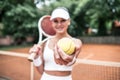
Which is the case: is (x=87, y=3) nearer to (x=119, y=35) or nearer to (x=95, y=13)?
(x=95, y=13)

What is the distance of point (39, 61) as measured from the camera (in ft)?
4.69

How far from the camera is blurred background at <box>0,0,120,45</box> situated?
1708cm

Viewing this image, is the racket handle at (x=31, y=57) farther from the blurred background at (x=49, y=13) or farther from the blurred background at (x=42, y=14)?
the blurred background at (x=42, y=14)

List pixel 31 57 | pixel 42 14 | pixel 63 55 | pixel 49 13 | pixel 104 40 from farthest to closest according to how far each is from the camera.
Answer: pixel 104 40 < pixel 49 13 < pixel 42 14 < pixel 31 57 < pixel 63 55

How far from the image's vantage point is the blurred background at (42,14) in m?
17.1

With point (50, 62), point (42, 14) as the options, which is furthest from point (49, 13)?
point (50, 62)

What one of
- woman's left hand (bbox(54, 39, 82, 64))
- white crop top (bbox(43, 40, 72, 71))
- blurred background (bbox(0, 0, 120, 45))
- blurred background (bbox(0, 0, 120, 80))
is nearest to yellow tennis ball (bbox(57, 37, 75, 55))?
woman's left hand (bbox(54, 39, 82, 64))

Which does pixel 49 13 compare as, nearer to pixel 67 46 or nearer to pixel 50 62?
pixel 50 62

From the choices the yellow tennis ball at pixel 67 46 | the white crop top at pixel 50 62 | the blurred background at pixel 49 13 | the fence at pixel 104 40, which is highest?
the yellow tennis ball at pixel 67 46

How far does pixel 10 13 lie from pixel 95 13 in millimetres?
7826

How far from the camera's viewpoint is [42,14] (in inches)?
733

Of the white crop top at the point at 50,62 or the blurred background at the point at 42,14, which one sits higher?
the white crop top at the point at 50,62

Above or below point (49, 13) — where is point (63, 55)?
above

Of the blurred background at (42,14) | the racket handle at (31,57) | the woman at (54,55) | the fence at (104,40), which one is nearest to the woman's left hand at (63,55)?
the woman at (54,55)
